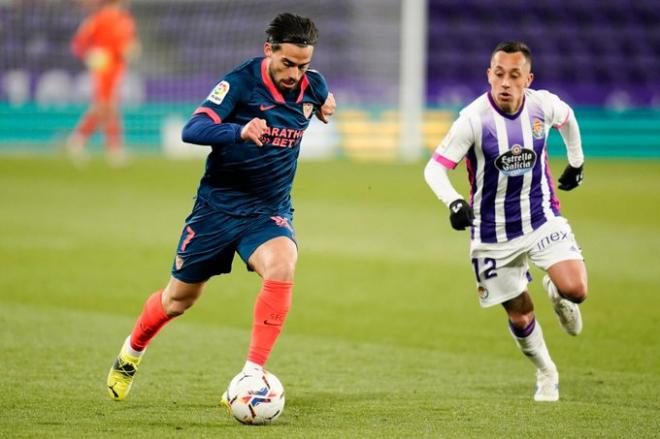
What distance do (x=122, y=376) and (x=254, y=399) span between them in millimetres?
1063

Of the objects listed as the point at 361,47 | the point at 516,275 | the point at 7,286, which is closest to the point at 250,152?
the point at 516,275

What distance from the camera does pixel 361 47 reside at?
24.1 m

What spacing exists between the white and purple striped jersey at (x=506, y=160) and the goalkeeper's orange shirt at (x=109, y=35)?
1505cm

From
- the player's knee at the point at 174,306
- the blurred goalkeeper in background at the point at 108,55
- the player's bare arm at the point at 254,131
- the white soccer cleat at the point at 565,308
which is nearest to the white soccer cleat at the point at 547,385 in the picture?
the white soccer cleat at the point at 565,308

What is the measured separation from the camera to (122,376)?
6434 mm

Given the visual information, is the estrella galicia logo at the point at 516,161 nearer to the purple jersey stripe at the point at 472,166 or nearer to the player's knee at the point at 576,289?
the purple jersey stripe at the point at 472,166

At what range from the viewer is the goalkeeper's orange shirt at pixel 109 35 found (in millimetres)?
20828

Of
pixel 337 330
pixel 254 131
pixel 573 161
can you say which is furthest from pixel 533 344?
pixel 337 330

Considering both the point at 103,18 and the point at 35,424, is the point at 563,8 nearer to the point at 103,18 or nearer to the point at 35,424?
the point at 103,18

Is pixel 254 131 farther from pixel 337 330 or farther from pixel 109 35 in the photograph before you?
pixel 109 35

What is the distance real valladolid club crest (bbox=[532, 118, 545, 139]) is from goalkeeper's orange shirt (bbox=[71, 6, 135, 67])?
1521 centimetres

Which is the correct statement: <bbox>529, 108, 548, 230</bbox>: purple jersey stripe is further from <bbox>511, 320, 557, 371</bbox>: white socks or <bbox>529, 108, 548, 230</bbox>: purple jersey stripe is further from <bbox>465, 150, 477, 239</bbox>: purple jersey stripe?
<bbox>511, 320, 557, 371</bbox>: white socks

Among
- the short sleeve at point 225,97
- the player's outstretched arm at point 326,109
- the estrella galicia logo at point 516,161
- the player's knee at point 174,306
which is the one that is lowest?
the player's knee at point 174,306

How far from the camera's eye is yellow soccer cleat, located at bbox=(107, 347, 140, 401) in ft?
20.9
